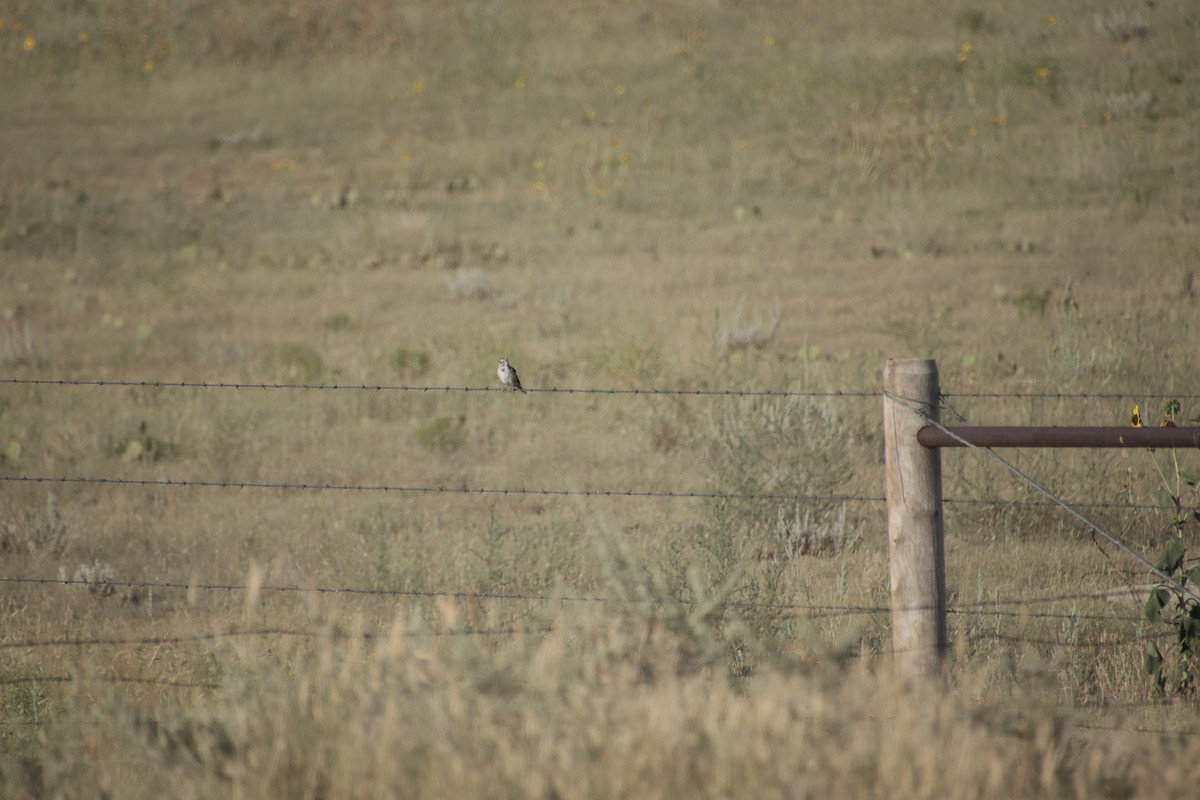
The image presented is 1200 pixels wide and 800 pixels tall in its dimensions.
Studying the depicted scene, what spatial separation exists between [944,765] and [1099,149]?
1713 cm

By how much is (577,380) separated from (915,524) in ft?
23.1

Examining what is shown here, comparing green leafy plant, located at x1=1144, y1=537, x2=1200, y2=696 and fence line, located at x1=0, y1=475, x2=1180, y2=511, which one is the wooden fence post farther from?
green leafy plant, located at x1=1144, y1=537, x2=1200, y2=696

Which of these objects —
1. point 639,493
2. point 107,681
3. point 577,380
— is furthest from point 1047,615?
point 577,380

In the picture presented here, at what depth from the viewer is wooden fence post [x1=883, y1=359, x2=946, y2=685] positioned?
386 centimetres

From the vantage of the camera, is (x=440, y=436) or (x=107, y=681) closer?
(x=107, y=681)

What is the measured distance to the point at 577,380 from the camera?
10773 millimetres

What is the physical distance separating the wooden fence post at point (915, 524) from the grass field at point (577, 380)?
17 centimetres

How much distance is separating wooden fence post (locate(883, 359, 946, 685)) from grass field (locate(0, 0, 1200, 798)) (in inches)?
6.8

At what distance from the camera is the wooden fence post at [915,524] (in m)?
3.86

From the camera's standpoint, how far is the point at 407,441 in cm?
944

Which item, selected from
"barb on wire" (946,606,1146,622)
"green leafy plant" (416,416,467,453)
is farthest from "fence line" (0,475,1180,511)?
"green leafy plant" (416,416,467,453)

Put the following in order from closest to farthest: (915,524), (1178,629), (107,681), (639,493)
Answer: (915,524)
(1178,629)
(107,681)
(639,493)

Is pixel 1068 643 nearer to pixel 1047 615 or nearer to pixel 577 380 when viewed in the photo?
pixel 1047 615

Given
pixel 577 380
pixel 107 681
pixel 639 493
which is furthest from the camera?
pixel 577 380
